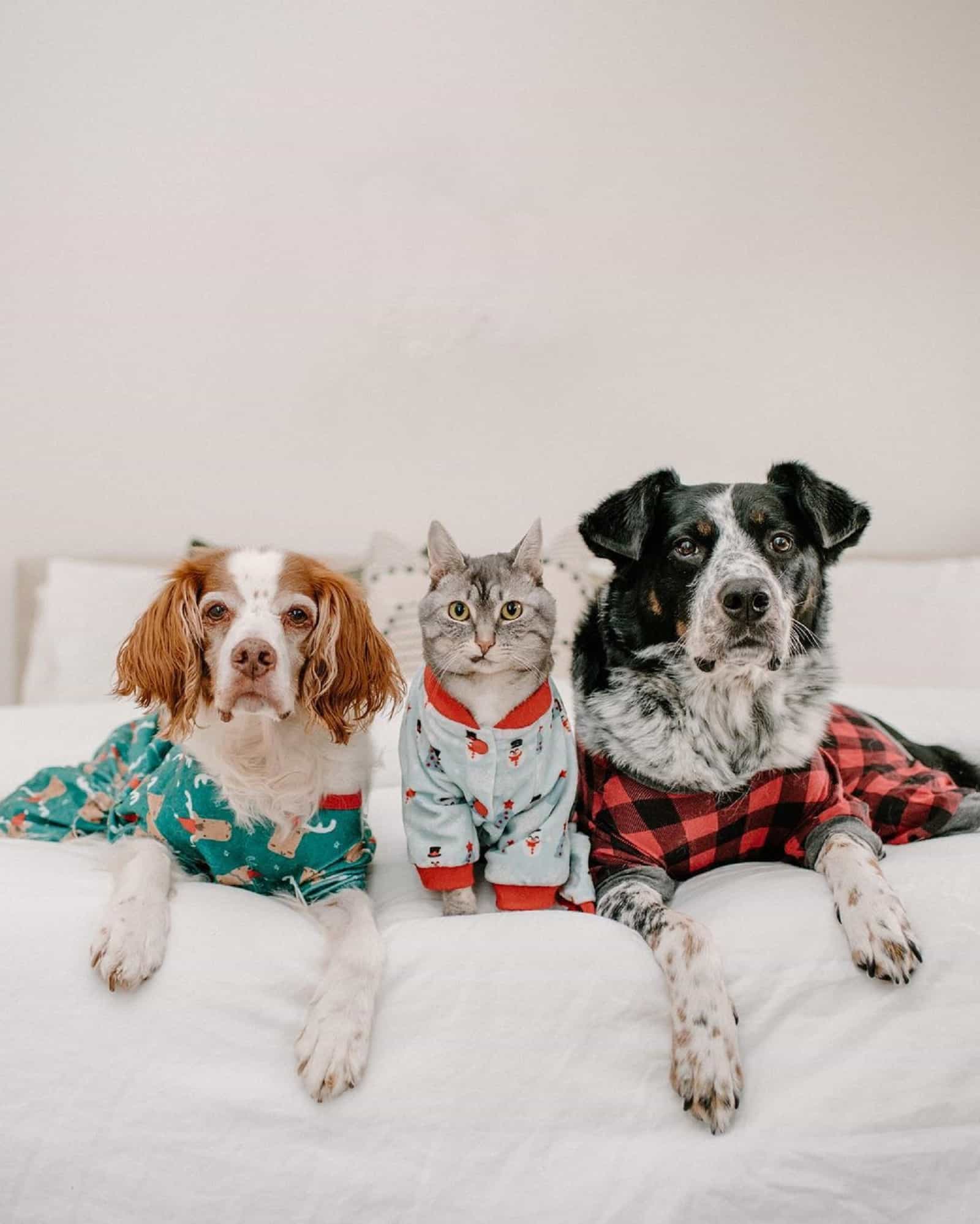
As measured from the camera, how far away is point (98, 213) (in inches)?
152

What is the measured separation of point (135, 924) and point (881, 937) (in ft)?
3.38

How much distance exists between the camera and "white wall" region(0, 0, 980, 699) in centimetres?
385

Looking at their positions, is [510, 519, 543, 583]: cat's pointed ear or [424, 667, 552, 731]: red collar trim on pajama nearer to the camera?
[424, 667, 552, 731]: red collar trim on pajama

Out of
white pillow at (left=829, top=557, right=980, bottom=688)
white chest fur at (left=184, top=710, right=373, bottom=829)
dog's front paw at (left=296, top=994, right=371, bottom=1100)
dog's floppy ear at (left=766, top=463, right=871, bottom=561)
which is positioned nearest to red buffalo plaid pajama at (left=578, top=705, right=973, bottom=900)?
dog's floppy ear at (left=766, top=463, right=871, bottom=561)

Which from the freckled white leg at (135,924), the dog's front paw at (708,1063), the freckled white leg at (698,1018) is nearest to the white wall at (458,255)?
the freckled white leg at (135,924)

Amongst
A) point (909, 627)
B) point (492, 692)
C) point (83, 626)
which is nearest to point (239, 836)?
point (492, 692)

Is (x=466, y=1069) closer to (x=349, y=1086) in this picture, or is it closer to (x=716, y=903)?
(x=349, y=1086)

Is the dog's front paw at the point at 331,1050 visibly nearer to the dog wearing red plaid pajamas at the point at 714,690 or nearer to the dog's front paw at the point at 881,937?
the dog wearing red plaid pajamas at the point at 714,690

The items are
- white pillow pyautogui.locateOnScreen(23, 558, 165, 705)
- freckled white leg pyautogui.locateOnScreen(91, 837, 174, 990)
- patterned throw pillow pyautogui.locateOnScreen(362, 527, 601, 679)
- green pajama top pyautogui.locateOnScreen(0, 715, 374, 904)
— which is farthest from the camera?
white pillow pyautogui.locateOnScreen(23, 558, 165, 705)

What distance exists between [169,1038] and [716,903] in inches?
32.7

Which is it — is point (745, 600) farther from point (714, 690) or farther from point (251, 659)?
point (251, 659)

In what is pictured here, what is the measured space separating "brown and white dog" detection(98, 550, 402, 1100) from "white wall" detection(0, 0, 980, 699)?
2.39 meters

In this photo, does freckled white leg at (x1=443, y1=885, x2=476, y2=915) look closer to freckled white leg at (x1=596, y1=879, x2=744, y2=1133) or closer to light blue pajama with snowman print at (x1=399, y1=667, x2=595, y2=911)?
light blue pajama with snowman print at (x1=399, y1=667, x2=595, y2=911)

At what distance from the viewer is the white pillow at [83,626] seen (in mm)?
3318
